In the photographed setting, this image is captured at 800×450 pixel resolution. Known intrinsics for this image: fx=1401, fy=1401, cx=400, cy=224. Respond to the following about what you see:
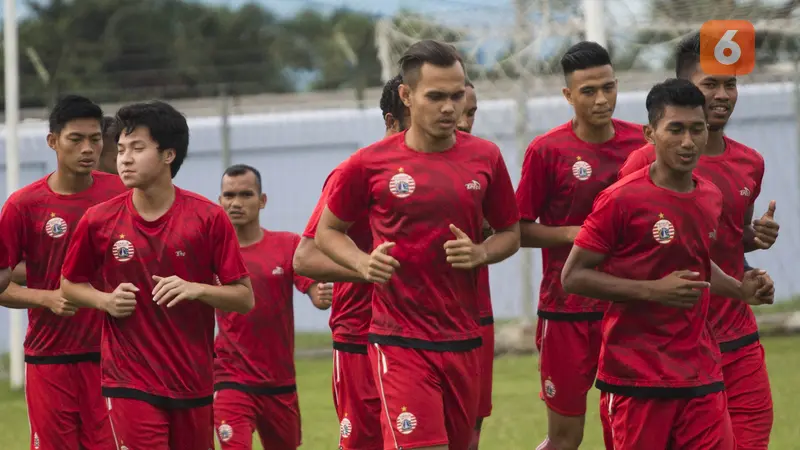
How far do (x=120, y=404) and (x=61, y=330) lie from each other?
51.3 inches

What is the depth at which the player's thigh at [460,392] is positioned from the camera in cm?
641

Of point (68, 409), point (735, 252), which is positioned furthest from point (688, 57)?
point (68, 409)

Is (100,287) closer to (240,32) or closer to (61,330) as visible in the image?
(61,330)

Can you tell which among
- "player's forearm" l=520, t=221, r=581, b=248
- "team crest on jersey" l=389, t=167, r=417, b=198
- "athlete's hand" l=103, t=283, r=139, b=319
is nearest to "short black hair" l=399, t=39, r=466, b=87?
"team crest on jersey" l=389, t=167, r=417, b=198

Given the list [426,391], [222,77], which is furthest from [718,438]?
[222,77]

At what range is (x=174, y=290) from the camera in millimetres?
6230

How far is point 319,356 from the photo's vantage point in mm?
17719

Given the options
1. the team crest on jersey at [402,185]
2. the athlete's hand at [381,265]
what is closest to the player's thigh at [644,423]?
the athlete's hand at [381,265]

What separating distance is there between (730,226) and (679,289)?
1.09 m

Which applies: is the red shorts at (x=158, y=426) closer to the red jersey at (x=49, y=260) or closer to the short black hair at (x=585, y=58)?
the red jersey at (x=49, y=260)

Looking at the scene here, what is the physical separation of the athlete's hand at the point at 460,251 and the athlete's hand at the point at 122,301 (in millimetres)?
1444

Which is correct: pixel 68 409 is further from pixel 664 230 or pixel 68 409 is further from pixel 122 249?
pixel 664 230

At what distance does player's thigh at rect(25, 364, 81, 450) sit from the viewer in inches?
296

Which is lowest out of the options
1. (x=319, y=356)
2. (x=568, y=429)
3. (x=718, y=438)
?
(x=319, y=356)
